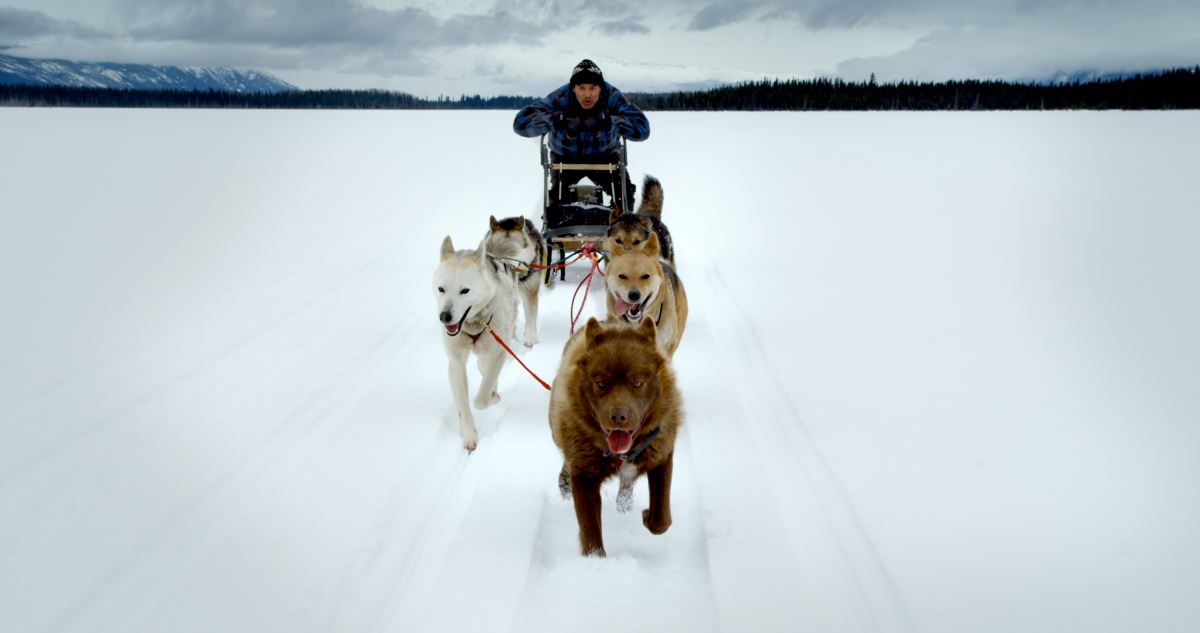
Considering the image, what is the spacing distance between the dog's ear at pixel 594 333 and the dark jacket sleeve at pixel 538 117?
415 cm

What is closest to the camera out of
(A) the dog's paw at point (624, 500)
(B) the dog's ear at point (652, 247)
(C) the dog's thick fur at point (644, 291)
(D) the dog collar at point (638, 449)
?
(D) the dog collar at point (638, 449)

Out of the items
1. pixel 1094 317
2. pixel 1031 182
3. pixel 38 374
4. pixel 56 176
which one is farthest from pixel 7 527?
pixel 1031 182

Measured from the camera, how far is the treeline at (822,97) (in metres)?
51.1

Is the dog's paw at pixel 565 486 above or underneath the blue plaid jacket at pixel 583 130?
underneath

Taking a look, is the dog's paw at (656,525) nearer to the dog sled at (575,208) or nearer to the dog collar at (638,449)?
the dog collar at (638,449)

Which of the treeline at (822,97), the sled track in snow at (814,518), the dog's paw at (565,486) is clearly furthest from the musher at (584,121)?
the treeline at (822,97)

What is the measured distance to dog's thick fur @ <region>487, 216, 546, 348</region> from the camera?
4484mm

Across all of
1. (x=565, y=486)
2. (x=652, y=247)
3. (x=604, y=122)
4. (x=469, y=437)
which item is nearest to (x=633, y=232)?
(x=652, y=247)

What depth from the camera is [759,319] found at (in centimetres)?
518

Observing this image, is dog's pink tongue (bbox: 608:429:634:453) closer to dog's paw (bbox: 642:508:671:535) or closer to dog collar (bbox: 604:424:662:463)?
dog collar (bbox: 604:424:662:463)

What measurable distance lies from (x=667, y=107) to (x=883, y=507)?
71.3 meters

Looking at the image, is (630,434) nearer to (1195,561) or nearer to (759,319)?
(1195,561)

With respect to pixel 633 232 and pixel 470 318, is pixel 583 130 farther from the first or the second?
pixel 470 318

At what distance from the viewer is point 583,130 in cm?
625
